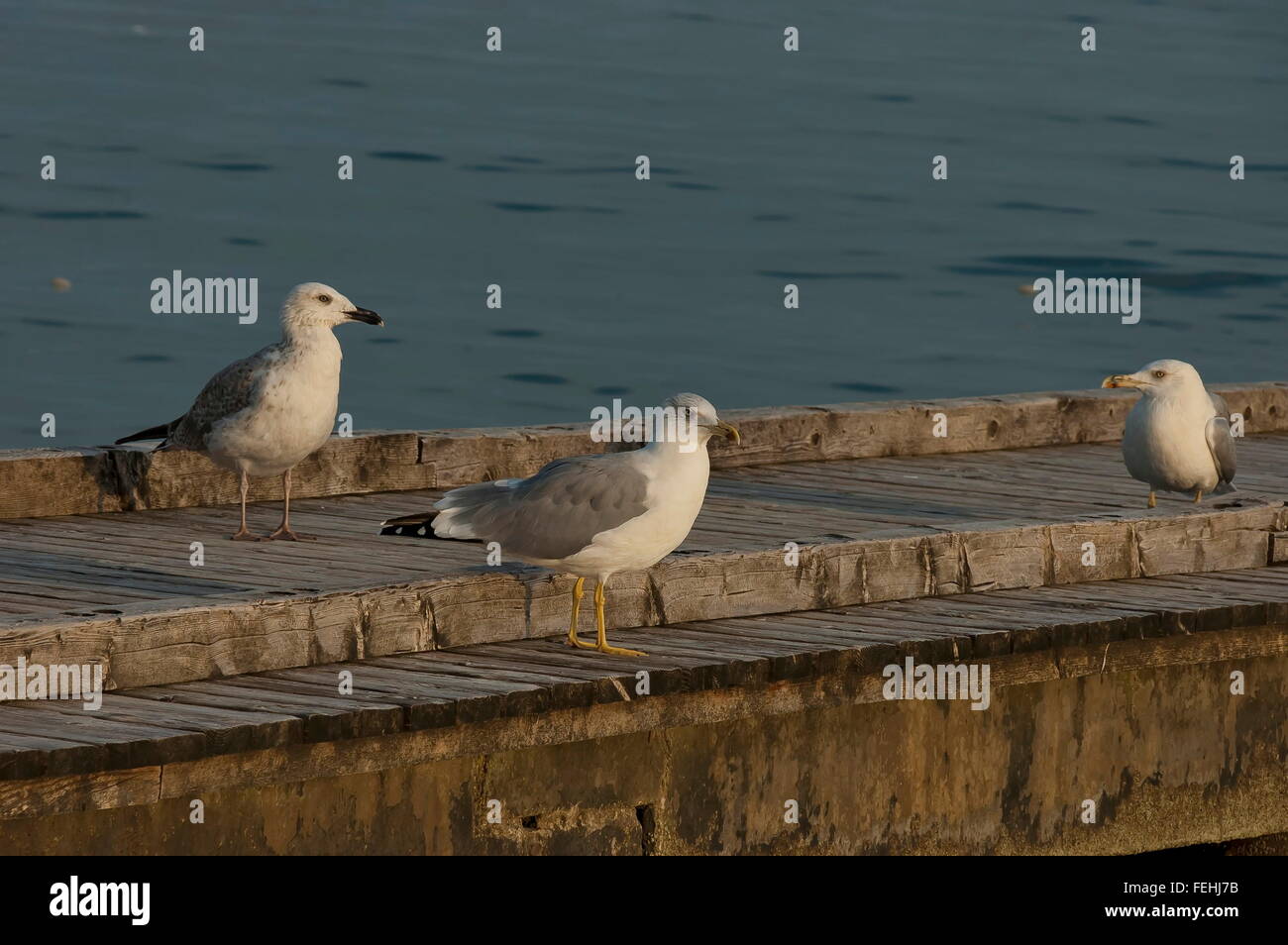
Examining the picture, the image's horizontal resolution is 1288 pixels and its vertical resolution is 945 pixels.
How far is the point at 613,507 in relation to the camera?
8.17 meters

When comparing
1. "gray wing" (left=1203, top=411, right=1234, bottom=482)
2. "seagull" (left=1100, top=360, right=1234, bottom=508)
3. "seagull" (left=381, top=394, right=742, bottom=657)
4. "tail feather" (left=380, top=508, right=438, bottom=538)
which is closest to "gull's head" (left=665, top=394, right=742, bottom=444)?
"seagull" (left=381, top=394, right=742, bottom=657)

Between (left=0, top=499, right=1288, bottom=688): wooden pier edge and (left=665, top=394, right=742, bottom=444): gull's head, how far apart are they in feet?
2.75

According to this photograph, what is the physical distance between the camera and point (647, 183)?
4303cm

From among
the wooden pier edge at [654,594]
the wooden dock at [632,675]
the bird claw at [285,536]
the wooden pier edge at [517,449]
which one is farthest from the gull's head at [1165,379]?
the bird claw at [285,536]

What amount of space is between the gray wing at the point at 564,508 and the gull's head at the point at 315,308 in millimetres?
2659

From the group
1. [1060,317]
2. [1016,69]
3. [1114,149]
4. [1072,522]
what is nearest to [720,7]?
[1016,69]

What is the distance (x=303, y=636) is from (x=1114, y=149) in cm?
4140

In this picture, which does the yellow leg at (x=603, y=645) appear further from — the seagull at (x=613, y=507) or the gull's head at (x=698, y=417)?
the gull's head at (x=698, y=417)

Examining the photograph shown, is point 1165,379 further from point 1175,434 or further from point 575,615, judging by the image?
point 575,615

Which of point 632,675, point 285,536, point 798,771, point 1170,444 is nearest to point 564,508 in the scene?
point 632,675

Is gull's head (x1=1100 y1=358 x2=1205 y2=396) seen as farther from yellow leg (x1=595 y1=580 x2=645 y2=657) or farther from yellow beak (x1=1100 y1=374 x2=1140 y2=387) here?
yellow leg (x1=595 y1=580 x2=645 y2=657)

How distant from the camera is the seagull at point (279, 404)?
34.4 ft

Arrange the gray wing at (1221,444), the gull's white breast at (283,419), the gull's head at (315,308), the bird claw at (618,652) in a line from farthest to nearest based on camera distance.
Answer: the gray wing at (1221,444) < the gull's head at (315,308) < the gull's white breast at (283,419) < the bird claw at (618,652)

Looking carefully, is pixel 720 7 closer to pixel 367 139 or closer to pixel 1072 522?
pixel 367 139
